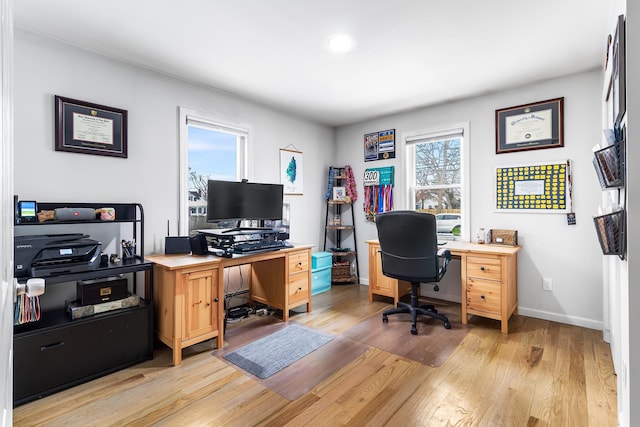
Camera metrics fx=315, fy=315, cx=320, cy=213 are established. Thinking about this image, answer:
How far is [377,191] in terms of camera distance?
4410mm

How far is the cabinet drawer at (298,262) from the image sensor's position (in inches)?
130

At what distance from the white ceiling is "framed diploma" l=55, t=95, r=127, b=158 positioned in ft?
1.55

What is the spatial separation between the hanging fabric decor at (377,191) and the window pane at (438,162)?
1.27ft

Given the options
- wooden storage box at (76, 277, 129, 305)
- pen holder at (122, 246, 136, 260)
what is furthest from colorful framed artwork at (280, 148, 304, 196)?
wooden storage box at (76, 277, 129, 305)

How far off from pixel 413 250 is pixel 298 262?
1195 mm

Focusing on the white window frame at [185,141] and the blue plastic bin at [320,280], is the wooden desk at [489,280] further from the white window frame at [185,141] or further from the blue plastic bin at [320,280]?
the white window frame at [185,141]

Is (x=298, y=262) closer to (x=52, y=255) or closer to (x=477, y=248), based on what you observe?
(x=477, y=248)

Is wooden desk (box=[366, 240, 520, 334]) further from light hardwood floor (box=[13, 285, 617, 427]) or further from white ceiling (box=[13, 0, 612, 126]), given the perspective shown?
white ceiling (box=[13, 0, 612, 126])

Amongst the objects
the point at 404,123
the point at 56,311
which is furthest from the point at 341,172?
the point at 56,311

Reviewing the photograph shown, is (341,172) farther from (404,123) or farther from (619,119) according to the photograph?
(619,119)

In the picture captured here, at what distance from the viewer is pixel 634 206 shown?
1087 mm

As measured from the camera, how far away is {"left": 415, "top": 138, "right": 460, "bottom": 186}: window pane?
12.7 ft

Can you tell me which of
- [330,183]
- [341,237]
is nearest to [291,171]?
[330,183]

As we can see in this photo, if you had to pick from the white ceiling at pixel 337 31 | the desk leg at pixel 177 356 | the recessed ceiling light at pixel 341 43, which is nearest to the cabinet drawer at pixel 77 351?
the desk leg at pixel 177 356
